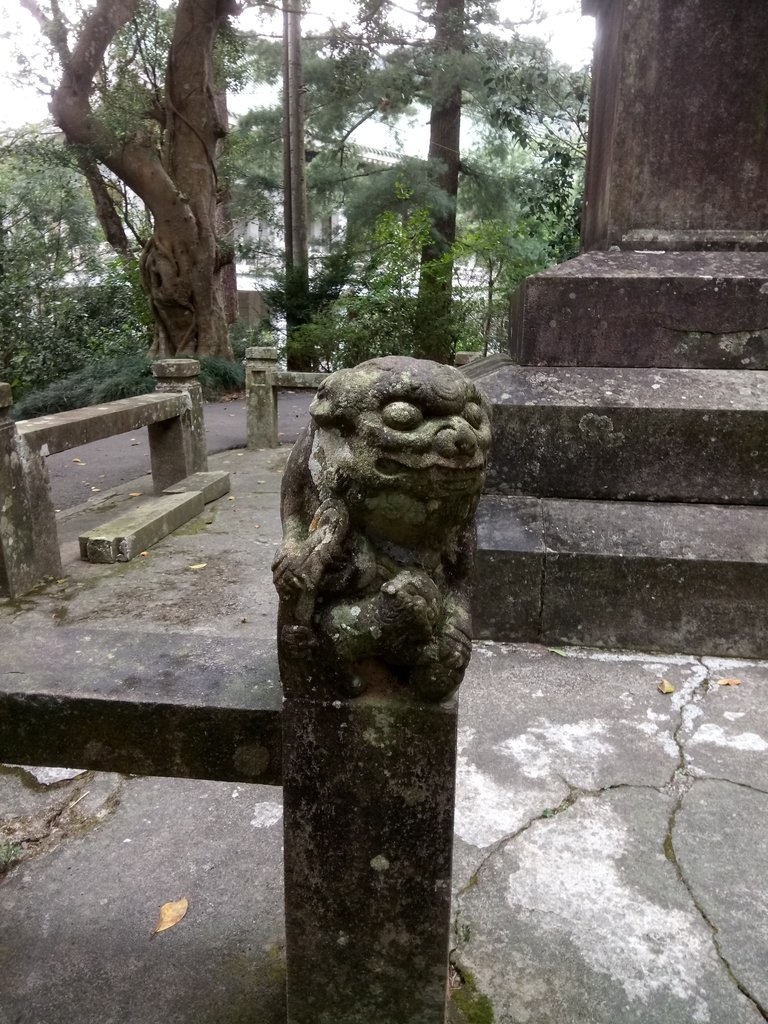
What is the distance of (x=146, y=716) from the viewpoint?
1.45m

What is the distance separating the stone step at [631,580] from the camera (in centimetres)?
301

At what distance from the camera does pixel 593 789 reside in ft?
7.41

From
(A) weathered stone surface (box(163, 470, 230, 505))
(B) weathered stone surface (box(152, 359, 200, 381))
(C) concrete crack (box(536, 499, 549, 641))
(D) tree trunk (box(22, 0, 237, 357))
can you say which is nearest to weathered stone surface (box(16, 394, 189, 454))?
(B) weathered stone surface (box(152, 359, 200, 381))

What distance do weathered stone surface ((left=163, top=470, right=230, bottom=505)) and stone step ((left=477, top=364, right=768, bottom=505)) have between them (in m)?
2.89

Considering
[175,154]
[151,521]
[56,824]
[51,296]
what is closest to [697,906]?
[56,824]

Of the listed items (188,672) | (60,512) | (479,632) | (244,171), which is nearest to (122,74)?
(244,171)

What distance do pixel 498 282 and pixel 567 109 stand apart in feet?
10.6

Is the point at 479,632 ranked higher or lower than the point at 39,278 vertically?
lower

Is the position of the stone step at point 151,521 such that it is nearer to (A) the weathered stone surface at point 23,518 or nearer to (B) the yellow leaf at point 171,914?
(A) the weathered stone surface at point 23,518

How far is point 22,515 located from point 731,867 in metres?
3.48

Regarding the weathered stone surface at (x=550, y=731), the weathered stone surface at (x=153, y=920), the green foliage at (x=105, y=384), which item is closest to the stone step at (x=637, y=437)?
the weathered stone surface at (x=550, y=731)

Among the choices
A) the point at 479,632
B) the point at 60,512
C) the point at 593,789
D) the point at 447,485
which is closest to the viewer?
the point at 447,485

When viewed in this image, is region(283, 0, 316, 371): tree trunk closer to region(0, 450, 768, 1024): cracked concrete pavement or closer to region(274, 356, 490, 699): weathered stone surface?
region(0, 450, 768, 1024): cracked concrete pavement

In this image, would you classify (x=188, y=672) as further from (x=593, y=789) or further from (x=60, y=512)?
(x=60, y=512)
